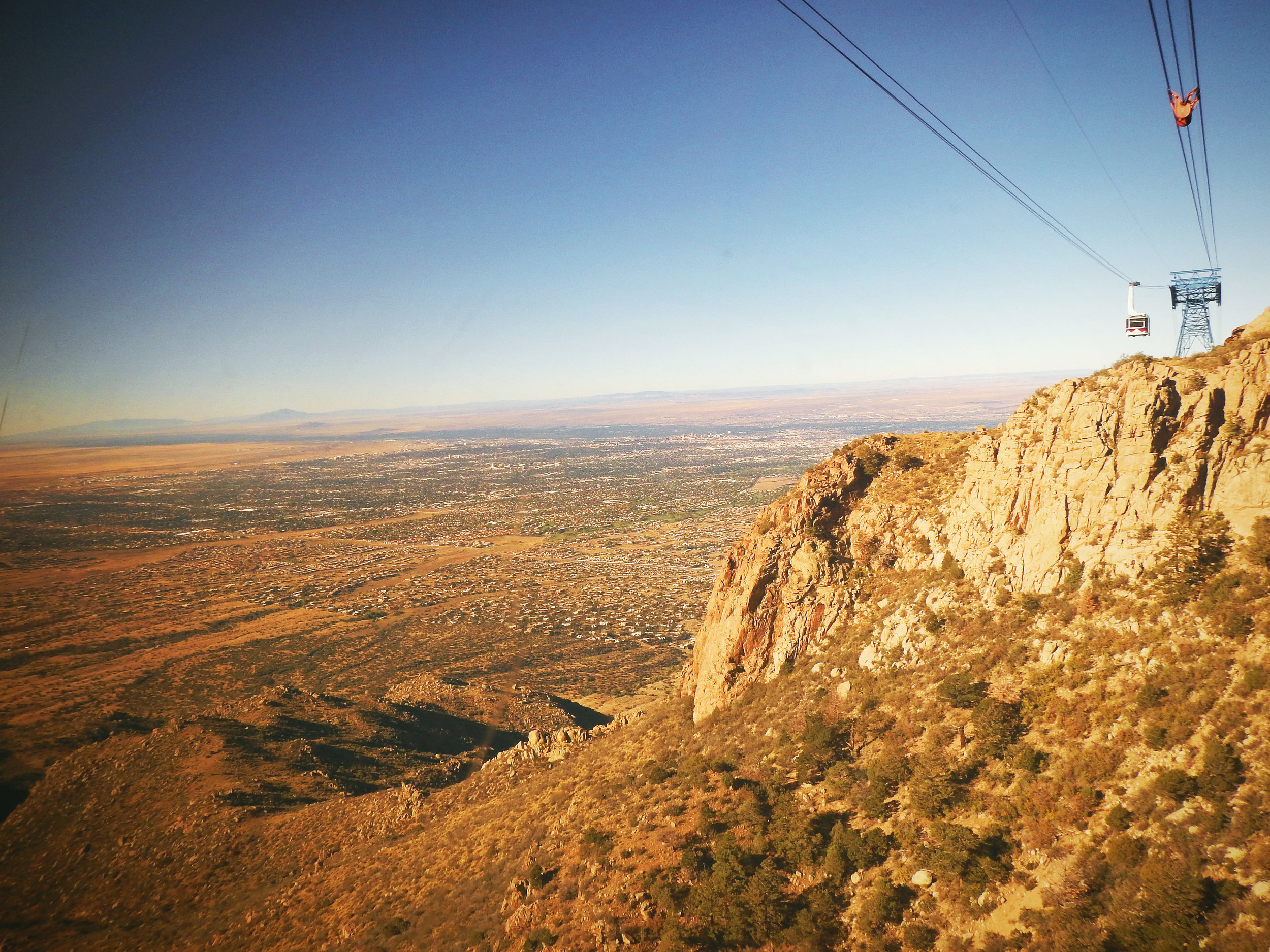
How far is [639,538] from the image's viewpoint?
105 meters

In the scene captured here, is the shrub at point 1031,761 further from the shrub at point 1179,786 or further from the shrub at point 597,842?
the shrub at point 597,842

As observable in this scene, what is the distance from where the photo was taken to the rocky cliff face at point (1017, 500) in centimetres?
1429

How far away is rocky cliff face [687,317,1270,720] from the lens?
46.9ft

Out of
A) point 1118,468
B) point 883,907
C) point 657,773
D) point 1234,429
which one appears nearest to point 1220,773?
point 883,907

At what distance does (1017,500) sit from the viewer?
18281 millimetres

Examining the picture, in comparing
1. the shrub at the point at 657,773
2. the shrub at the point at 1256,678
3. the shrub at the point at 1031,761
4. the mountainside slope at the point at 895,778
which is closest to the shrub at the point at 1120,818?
the mountainside slope at the point at 895,778

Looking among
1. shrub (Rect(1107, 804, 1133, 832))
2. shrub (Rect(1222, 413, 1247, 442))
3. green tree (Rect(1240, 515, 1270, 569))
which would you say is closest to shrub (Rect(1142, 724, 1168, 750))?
shrub (Rect(1107, 804, 1133, 832))

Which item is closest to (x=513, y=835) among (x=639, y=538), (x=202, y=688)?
(x=202, y=688)

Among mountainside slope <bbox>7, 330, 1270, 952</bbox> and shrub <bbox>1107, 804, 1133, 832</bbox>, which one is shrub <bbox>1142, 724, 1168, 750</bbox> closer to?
mountainside slope <bbox>7, 330, 1270, 952</bbox>

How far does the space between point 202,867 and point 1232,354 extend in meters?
42.2

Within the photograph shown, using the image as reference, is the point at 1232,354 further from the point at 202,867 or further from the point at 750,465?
the point at 750,465

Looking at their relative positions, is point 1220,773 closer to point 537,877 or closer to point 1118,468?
point 1118,468

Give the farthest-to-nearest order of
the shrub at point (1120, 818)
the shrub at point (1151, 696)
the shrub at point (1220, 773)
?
the shrub at point (1151, 696)
the shrub at point (1120, 818)
the shrub at point (1220, 773)

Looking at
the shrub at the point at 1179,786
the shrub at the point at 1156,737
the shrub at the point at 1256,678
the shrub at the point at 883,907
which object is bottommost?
the shrub at the point at 883,907
